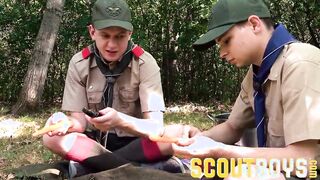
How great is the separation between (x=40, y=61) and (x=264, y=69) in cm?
440

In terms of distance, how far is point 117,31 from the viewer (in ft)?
8.99

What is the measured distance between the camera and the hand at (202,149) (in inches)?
77.6

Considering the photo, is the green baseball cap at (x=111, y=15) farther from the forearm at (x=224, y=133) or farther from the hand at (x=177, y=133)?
the forearm at (x=224, y=133)

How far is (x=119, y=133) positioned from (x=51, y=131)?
1.58ft

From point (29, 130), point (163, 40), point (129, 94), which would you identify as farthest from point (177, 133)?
point (163, 40)

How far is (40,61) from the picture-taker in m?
Result: 5.96

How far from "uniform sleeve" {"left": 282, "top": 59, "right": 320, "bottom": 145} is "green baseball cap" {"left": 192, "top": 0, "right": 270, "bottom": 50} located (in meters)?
0.30

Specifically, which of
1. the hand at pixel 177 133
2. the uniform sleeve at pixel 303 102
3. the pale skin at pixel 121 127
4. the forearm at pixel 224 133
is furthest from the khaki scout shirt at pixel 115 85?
the uniform sleeve at pixel 303 102

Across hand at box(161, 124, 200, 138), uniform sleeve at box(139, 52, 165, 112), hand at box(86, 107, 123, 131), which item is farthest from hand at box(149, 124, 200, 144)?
uniform sleeve at box(139, 52, 165, 112)

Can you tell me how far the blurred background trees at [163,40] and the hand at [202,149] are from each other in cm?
500

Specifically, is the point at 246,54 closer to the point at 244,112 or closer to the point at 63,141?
the point at 244,112

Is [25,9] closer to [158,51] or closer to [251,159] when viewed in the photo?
[158,51]

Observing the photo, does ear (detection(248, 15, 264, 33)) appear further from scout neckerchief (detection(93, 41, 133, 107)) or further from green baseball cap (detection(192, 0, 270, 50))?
scout neckerchief (detection(93, 41, 133, 107))

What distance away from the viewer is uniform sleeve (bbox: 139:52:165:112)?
2.85 metres
